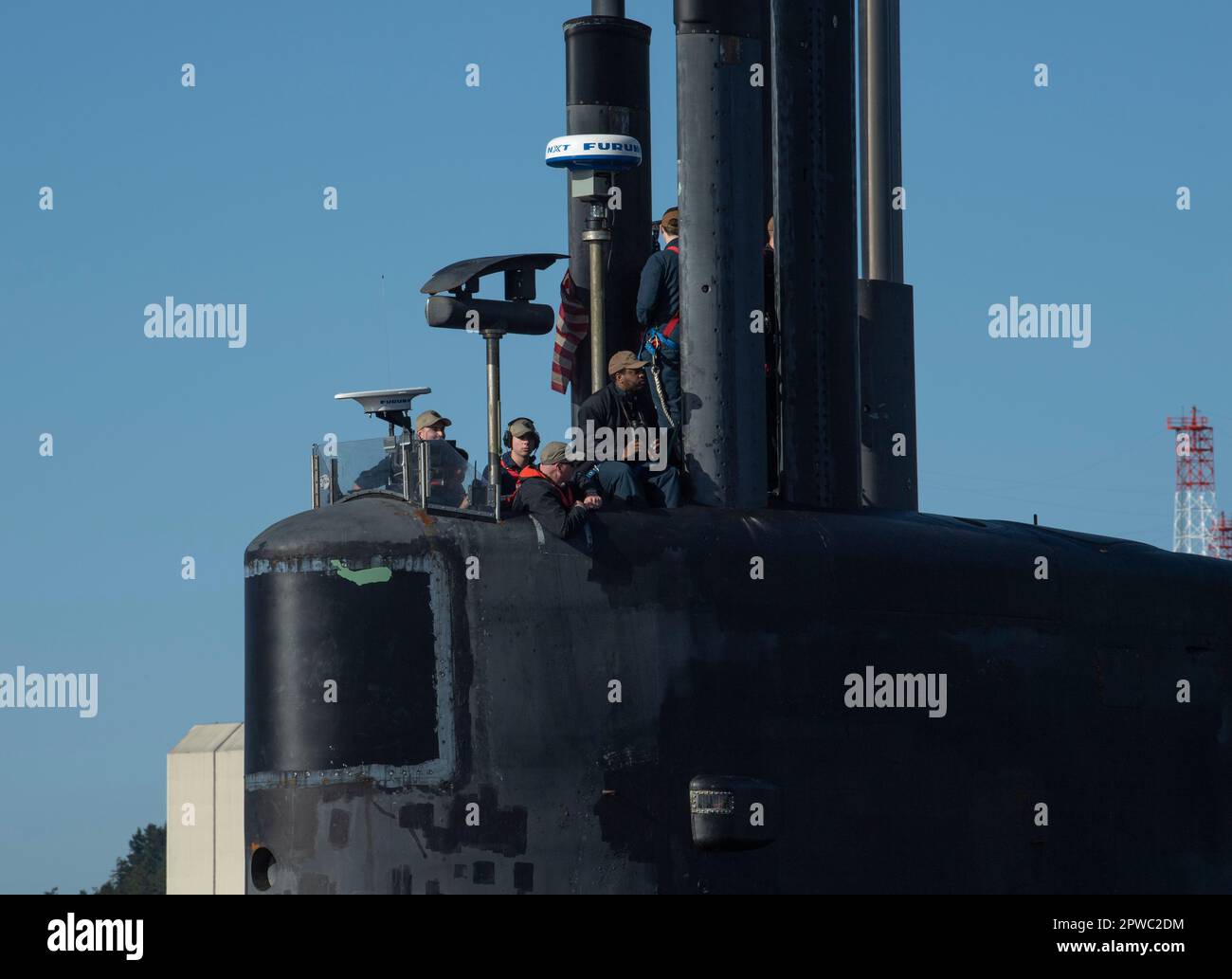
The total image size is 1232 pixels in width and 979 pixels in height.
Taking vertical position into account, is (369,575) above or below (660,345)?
below

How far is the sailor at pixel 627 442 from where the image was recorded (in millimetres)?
15375

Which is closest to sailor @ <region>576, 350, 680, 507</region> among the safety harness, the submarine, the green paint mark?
the safety harness

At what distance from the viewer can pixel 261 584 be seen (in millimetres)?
13945

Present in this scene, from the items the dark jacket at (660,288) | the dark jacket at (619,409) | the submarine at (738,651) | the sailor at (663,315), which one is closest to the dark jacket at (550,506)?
the submarine at (738,651)

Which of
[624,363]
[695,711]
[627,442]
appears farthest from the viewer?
[624,363]

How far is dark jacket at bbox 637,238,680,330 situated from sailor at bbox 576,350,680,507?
0.50 meters

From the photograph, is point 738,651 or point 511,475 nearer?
point 738,651

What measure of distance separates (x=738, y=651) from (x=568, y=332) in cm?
517

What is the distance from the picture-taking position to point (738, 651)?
14.4 m
